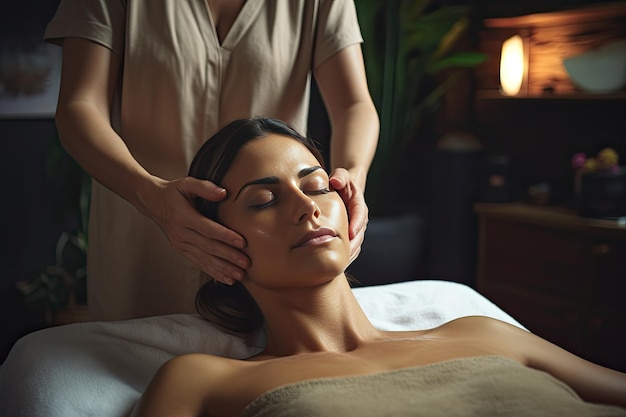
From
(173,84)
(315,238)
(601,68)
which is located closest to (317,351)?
(315,238)

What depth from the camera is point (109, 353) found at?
1.55 meters

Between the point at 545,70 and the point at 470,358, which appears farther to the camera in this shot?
the point at 545,70

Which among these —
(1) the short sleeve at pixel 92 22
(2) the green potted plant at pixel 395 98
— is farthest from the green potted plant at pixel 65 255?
(1) the short sleeve at pixel 92 22

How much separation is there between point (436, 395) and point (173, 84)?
0.94m

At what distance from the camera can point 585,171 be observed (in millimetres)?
3160

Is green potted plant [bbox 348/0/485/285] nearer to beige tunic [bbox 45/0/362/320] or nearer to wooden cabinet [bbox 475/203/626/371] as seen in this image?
wooden cabinet [bbox 475/203/626/371]

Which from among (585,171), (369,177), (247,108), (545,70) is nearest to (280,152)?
(247,108)

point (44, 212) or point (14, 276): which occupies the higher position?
point (44, 212)

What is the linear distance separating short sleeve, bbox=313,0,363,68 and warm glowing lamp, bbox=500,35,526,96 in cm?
194

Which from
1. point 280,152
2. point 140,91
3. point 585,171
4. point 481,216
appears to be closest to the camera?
point 280,152

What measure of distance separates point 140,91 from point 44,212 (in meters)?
2.18

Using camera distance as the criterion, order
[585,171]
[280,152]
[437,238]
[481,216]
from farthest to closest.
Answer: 1. [437,238]
2. [481,216]
3. [585,171]
4. [280,152]

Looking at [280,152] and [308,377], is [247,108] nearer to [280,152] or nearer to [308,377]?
[280,152]

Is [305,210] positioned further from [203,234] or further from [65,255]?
[65,255]
